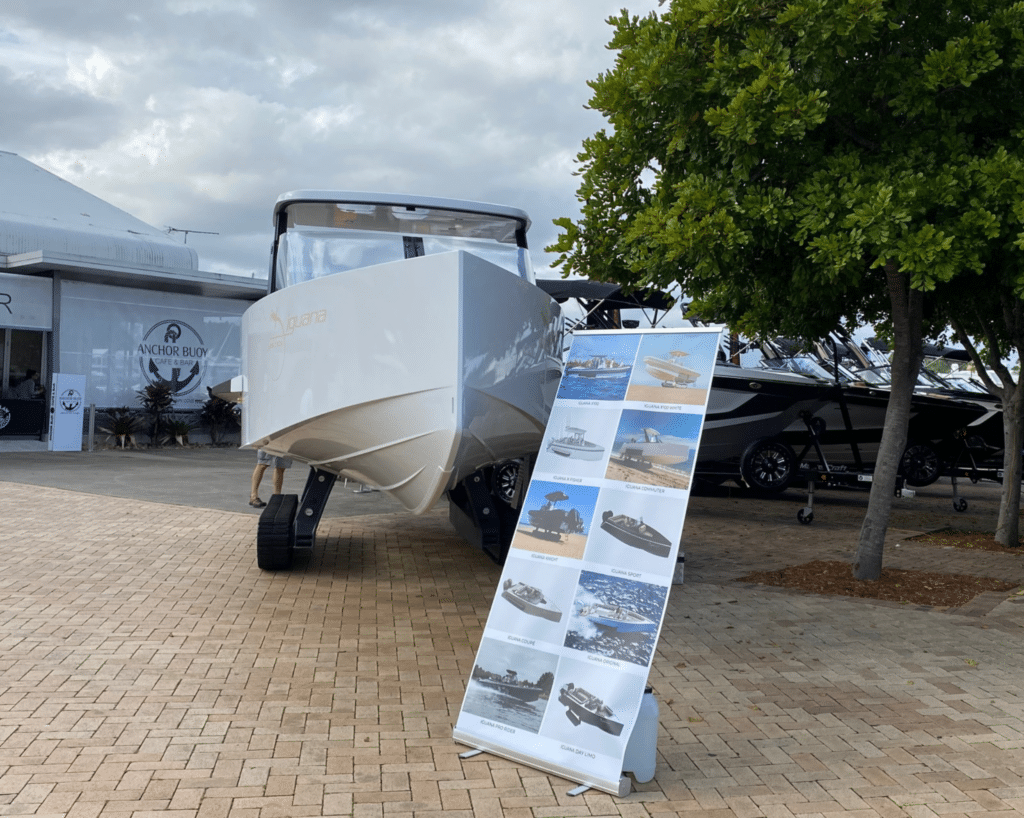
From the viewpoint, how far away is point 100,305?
22484mm

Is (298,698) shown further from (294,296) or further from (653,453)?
(294,296)

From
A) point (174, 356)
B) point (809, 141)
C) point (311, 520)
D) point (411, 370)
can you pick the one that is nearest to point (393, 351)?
point (411, 370)

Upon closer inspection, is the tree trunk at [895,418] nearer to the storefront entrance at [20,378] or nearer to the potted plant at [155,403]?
the potted plant at [155,403]

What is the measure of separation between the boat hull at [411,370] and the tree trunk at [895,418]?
2.90m

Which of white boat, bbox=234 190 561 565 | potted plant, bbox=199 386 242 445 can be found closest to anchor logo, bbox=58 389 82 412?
potted plant, bbox=199 386 242 445

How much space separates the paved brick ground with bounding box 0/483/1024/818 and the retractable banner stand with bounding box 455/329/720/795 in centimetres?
19

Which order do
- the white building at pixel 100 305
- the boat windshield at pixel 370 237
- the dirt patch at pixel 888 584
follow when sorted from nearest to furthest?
the dirt patch at pixel 888 584 < the boat windshield at pixel 370 237 < the white building at pixel 100 305

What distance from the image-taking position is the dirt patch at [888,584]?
26.2 feet

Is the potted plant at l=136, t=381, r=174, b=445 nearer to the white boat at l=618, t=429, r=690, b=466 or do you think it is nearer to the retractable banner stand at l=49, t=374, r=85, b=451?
the retractable banner stand at l=49, t=374, r=85, b=451

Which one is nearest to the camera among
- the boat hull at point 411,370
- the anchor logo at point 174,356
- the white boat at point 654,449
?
the white boat at point 654,449

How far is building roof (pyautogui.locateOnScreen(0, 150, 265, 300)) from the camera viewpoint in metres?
21.5

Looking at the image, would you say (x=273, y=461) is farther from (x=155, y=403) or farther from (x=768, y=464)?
(x=155, y=403)

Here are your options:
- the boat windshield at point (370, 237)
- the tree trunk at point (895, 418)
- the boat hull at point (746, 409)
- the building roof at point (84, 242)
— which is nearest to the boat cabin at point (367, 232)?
the boat windshield at point (370, 237)

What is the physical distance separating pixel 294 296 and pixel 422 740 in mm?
3810
